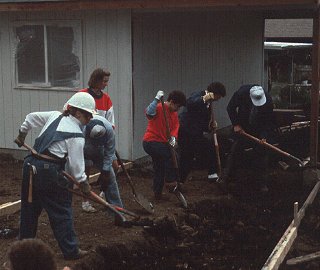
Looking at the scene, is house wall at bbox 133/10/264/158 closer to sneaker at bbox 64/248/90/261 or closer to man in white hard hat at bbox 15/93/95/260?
sneaker at bbox 64/248/90/261

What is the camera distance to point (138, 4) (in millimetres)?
10664

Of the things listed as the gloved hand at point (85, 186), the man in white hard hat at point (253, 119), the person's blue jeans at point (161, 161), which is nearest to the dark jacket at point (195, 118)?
the man in white hard hat at point (253, 119)

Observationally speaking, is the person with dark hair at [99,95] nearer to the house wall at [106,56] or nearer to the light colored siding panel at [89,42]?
the house wall at [106,56]

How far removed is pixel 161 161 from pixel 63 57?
3787 millimetres

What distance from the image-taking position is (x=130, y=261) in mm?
6867

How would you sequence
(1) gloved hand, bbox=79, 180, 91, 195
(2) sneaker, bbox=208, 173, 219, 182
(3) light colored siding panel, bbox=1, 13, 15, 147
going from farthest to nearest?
(3) light colored siding panel, bbox=1, 13, 15, 147 → (2) sneaker, bbox=208, 173, 219, 182 → (1) gloved hand, bbox=79, 180, 91, 195

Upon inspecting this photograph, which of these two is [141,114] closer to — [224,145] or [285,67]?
[224,145]

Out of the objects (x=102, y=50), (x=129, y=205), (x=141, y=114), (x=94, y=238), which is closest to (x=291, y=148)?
(x=141, y=114)

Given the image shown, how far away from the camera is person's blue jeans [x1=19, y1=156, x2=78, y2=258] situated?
6.26 metres

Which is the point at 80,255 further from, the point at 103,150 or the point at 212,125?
the point at 212,125

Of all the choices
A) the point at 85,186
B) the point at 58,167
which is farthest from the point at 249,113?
the point at 58,167

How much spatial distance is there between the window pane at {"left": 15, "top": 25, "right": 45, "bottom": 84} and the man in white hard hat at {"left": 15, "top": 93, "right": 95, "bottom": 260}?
5.90m

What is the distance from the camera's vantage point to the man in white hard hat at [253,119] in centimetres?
984

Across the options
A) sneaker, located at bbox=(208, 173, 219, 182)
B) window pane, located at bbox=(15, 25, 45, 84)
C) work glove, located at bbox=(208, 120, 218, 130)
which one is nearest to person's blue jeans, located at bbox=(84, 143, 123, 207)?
work glove, located at bbox=(208, 120, 218, 130)
